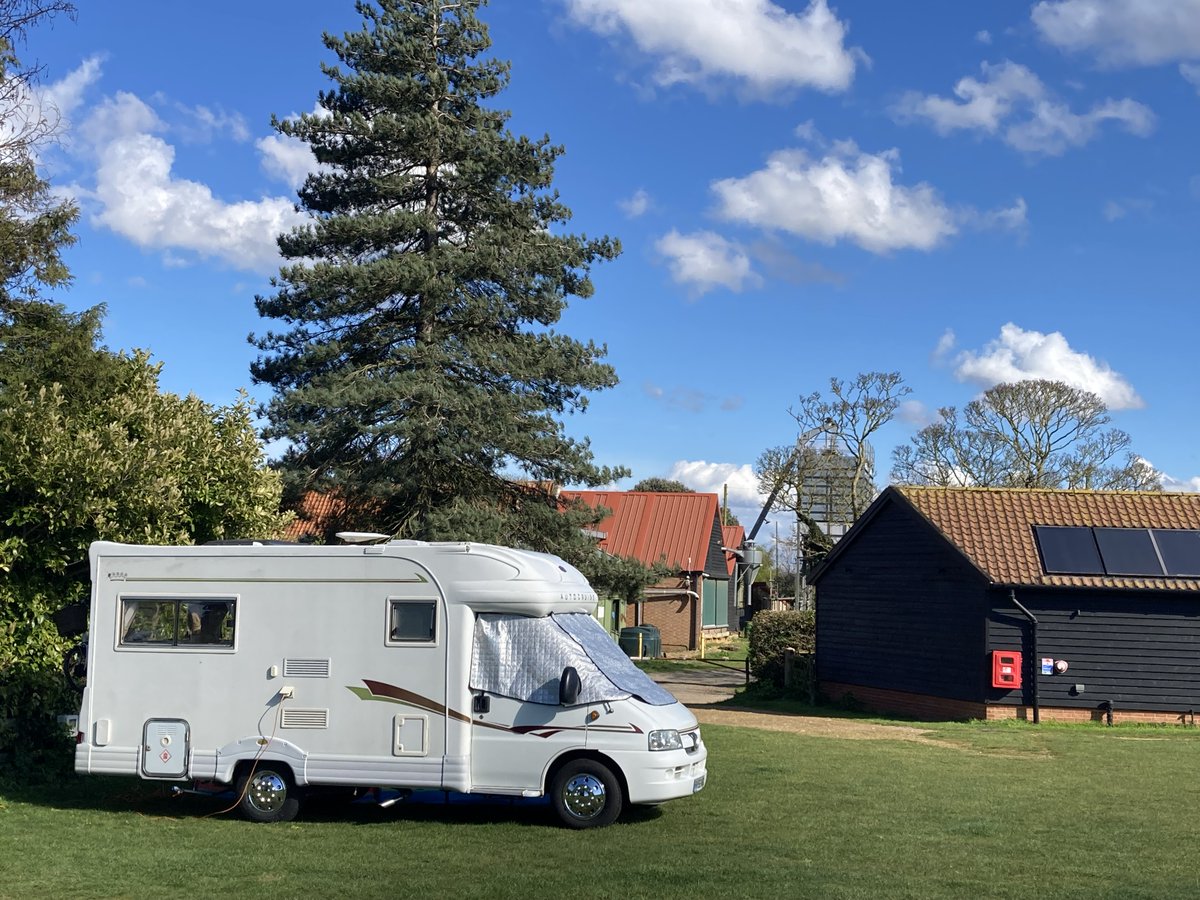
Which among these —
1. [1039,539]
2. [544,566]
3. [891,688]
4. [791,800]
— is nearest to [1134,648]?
[1039,539]

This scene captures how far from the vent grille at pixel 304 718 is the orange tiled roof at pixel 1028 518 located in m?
14.6

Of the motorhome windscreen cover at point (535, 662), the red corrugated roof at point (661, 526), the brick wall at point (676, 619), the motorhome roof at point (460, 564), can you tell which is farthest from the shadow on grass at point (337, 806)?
the red corrugated roof at point (661, 526)

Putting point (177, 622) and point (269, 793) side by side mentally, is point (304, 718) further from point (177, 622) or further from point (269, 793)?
point (177, 622)

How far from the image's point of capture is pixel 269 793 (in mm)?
11844

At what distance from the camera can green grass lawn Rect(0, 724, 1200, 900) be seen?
29.5 feet

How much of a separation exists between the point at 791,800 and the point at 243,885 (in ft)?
20.2

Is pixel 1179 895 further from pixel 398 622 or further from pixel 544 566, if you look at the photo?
pixel 398 622

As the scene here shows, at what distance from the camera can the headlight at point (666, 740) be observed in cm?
1119

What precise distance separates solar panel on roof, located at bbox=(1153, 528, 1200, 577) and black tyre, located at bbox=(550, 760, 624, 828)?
15.4 m

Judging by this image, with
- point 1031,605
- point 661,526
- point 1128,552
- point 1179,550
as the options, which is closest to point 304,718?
point 1031,605

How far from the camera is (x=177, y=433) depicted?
50.8ft

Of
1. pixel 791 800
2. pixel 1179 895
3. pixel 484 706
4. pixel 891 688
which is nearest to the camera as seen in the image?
pixel 1179 895

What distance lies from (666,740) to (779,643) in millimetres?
16702

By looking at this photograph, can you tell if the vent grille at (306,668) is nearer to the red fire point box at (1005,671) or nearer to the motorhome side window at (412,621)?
the motorhome side window at (412,621)
